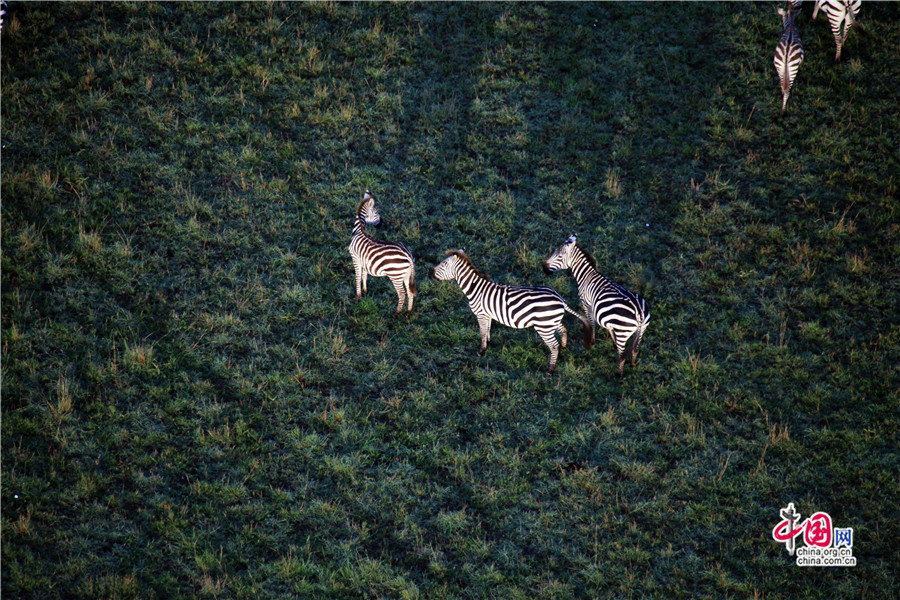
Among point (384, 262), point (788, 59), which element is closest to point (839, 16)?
point (788, 59)

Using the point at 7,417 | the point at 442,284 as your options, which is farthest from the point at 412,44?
the point at 7,417

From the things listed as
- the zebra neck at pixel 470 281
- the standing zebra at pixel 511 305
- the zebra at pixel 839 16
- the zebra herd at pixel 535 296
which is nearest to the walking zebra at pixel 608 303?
the zebra herd at pixel 535 296

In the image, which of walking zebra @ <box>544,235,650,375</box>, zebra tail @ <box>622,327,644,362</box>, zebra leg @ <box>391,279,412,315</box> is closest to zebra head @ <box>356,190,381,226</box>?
zebra leg @ <box>391,279,412,315</box>

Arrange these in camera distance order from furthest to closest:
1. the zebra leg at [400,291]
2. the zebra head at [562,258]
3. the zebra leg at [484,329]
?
1. the zebra head at [562,258]
2. the zebra leg at [400,291]
3. the zebra leg at [484,329]

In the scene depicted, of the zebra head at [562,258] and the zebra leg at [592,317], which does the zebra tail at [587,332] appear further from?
the zebra head at [562,258]

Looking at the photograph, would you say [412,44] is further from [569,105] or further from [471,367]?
[471,367]

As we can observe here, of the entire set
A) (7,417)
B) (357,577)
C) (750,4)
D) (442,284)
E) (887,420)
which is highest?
(750,4)

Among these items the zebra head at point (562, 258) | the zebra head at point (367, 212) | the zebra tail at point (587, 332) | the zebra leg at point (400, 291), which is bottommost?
the zebra tail at point (587, 332)
